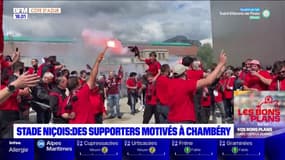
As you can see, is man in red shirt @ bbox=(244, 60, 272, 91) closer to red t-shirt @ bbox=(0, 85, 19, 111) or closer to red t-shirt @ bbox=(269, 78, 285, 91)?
red t-shirt @ bbox=(269, 78, 285, 91)

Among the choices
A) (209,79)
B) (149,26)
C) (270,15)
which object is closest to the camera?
(209,79)

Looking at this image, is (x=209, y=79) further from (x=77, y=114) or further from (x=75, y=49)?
(x=75, y=49)

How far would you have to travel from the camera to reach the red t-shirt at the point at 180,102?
13.0ft

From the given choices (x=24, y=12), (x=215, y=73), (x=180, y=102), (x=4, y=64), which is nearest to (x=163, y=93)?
(x=180, y=102)

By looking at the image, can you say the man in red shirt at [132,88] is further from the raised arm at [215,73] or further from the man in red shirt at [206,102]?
the raised arm at [215,73]

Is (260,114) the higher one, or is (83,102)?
(83,102)

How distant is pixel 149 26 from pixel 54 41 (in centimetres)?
150

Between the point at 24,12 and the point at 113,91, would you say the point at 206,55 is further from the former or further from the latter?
the point at 24,12

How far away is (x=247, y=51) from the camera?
666cm

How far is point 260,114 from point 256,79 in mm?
541

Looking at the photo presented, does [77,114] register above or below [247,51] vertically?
below

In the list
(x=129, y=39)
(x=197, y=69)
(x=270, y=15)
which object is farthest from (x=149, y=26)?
(x=197, y=69)

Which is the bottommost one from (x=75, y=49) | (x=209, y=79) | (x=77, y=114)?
(x=77, y=114)

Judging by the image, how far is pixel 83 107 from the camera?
411 centimetres
